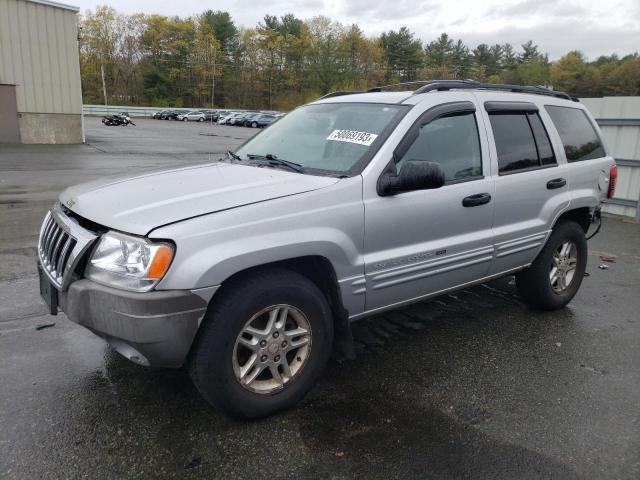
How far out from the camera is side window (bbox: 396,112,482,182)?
3.50 m

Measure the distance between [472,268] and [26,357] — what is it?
10.5ft

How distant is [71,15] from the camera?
2052 centimetres

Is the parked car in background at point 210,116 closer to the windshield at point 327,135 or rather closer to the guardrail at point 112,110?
the guardrail at point 112,110

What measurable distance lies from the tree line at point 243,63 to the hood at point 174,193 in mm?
86344

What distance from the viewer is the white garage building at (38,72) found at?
63.8 ft

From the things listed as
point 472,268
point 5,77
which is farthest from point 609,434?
point 5,77

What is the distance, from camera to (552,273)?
4707mm

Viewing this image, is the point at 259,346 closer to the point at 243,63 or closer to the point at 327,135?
the point at 327,135

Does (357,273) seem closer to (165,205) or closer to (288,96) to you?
(165,205)

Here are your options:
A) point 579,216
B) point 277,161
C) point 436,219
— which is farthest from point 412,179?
point 579,216

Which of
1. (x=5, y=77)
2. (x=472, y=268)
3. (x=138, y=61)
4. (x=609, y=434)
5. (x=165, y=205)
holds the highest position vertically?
(x=138, y=61)

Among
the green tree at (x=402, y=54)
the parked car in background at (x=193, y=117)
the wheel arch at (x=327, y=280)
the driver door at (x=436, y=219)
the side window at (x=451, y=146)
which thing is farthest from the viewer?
the green tree at (x=402, y=54)

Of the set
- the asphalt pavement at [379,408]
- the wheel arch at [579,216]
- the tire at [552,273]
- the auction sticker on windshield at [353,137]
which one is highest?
the auction sticker on windshield at [353,137]

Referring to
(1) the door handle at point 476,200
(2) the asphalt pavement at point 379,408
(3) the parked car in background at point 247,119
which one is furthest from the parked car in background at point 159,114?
(1) the door handle at point 476,200
